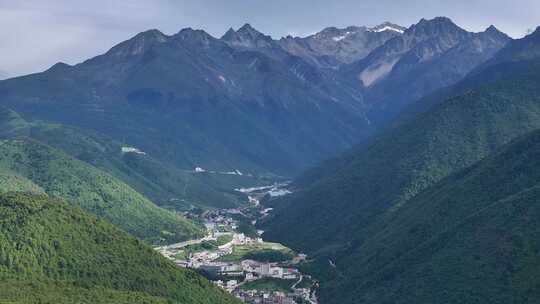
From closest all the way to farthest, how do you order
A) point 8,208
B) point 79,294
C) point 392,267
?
point 79,294, point 8,208, point 392,267

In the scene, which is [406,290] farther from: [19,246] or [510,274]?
[19,246]

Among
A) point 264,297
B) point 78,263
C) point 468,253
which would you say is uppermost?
point 468,253

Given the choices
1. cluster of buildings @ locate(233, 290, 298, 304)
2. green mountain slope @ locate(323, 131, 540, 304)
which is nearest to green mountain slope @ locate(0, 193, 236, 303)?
cluster of buildings @ locate(233, 290, 298, 304)

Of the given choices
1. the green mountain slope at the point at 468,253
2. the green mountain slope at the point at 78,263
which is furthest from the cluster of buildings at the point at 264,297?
the green mountain slope at the point at 78,263

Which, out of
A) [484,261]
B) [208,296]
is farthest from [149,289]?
[484,261]

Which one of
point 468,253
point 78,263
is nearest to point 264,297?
point 468,253

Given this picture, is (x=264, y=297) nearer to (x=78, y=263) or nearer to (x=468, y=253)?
(x=468, y=253)
